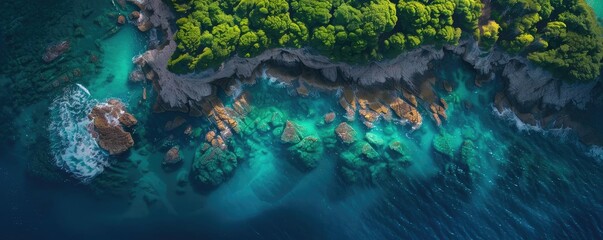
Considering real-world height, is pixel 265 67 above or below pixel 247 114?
above

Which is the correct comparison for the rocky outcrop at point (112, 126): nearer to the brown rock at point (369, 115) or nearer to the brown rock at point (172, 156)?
the brown rock at point (172, 156)

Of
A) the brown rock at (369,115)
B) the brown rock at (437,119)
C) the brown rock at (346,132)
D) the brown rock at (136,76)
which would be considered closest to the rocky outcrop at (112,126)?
the brown rock at (136,76)

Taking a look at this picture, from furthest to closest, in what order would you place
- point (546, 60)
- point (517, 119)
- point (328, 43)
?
point (517, 119)
point (546, 60)
point (328, 43)

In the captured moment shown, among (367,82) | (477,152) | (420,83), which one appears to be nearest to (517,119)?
(477,152)

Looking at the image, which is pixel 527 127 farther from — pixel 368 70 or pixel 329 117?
pixel 329 117

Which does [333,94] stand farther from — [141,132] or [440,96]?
[141,132]

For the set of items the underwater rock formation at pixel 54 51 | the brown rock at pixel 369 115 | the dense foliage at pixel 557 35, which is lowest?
the brown rock at pixel 369 115

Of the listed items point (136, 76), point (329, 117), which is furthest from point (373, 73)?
point (136, 76)

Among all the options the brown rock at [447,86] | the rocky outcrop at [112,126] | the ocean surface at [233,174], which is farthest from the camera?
the brown rock at [447,86]

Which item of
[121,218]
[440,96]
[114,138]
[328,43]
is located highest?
[328,43]
